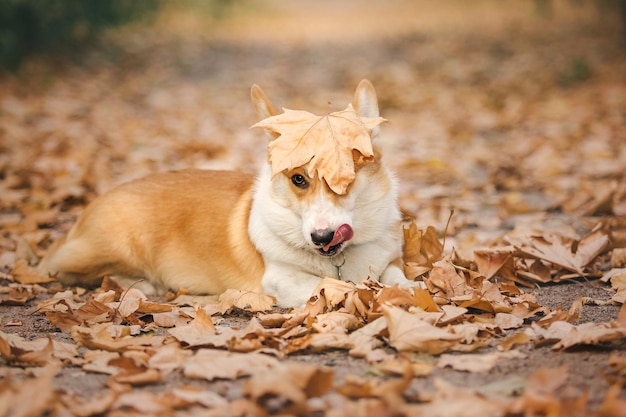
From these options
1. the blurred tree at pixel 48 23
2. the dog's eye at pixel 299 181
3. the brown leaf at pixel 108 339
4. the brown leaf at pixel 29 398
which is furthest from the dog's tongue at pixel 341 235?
the blurred tree at pixel 48 23

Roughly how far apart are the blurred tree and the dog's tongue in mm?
8284

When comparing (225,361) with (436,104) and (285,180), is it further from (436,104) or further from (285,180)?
(436,104)

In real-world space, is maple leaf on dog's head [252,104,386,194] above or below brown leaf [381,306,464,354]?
above

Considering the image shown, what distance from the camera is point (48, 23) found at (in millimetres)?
11312

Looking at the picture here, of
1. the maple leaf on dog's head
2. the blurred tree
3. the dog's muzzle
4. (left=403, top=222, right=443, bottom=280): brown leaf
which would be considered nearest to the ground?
(left=403, top=222, right=443, bottom=280): brown leaf

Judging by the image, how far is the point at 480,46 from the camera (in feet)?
50.5

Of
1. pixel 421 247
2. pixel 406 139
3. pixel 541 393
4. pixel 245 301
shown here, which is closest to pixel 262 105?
pixel 245 301

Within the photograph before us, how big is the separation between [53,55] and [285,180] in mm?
9913

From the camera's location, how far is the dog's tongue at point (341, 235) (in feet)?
10.9

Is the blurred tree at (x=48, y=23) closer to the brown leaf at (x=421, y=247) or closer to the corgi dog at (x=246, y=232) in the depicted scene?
the corgi dog at (x=246, y=232)

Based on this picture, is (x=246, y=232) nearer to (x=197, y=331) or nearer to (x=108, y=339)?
(x=197, y=331)

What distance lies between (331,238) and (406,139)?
5.78 meters

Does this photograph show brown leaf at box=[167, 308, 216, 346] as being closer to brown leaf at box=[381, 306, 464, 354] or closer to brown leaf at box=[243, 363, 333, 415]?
brown leaf at box=[243, 363, 333, 415]

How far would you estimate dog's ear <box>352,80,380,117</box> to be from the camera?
3.72 meters
